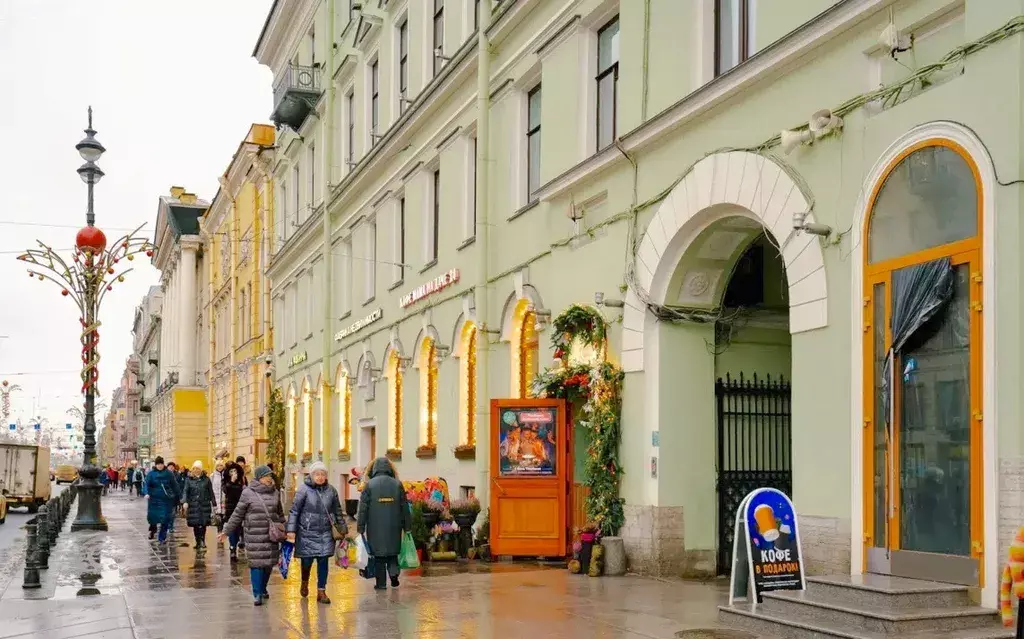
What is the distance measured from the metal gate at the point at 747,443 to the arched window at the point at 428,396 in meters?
9.05

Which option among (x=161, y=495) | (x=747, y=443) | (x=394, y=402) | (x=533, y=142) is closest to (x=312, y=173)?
(x=394, y=402)

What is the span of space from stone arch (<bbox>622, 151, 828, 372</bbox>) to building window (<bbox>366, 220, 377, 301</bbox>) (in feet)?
46.3

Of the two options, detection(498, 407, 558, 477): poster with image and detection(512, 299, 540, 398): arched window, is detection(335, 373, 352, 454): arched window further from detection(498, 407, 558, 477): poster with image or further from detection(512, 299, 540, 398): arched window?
detection(498, 407, 558, 477): poster with image

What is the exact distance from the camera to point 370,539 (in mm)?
14258

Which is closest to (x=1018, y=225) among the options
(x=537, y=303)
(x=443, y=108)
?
(x=537, y=303)

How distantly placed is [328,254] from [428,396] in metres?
9.12

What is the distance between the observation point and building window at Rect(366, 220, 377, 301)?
95.5ft

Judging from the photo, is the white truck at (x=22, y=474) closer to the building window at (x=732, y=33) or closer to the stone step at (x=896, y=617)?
the building window at (x=732, y=33)

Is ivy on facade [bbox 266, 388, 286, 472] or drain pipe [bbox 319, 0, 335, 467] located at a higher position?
drain pipe [bbox 319, 0, 335, 467]

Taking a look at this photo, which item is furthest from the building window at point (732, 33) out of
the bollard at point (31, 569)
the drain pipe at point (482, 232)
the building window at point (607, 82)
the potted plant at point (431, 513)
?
the bollard at point (31, 569)

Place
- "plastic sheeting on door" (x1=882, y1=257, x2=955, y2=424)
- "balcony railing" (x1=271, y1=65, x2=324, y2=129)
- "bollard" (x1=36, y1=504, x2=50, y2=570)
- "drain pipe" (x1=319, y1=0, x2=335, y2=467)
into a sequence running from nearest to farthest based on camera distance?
"plastic sheeting on door" (x1=882, y1=257, x2=955, y2=424) → "bollard" (x1=36, y1=504, x2=50, y2=570) → "drain pipe" (x1=319, y1=0, x2=335, y2=467) → "balcony railing" (x1=271, y1=65, x2=324, y2=129)

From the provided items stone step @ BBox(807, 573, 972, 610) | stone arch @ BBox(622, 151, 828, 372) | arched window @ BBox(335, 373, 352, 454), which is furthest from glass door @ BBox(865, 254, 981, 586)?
arched window @ BBox(335, 373, 352, 454)

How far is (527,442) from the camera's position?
17188 millimetres

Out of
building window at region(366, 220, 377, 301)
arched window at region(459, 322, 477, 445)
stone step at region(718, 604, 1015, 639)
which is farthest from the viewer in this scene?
building window at region(366, 220, 377, 301)
